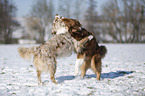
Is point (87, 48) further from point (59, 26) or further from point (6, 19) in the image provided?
point (6, 19)

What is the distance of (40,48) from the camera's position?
3.25m

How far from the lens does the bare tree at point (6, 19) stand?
1142 inches

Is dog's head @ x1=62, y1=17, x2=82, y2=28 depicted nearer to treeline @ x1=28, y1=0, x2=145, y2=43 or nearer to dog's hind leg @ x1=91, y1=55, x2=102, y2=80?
dog's hind leg @ x1=91, y1=55, x2=102, y2=80

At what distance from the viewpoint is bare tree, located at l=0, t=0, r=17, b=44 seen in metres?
29.0

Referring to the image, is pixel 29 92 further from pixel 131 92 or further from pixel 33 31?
pixel 33 31

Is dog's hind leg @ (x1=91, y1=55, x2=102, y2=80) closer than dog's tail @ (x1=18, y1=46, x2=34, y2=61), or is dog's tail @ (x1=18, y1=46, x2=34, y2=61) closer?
dog's tail @ (x1=18, y1=46, x2=34, y2=61)

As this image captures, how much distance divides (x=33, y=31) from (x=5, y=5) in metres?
16.1

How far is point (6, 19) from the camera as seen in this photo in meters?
29.0

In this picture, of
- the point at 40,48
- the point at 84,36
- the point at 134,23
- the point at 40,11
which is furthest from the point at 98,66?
the point at 40,11

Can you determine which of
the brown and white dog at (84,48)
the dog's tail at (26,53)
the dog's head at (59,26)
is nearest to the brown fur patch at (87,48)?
the brown and white dog at (84,48)

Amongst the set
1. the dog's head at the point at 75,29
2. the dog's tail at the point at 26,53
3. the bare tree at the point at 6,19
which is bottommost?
the dog's tail at the point at 26,53

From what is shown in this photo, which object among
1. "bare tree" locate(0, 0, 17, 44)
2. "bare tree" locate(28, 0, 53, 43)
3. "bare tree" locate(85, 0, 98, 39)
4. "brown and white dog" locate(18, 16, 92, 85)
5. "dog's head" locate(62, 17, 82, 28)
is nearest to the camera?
"brown and white dog" locate(18, 16, 92, 85)

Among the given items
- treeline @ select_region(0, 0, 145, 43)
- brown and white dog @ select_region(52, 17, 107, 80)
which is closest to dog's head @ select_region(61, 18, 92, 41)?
brown and white dog @ select_region(52, 17, 107, 80)

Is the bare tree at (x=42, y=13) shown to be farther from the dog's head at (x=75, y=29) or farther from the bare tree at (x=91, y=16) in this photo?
the dog's head at (x=75, y=29)
